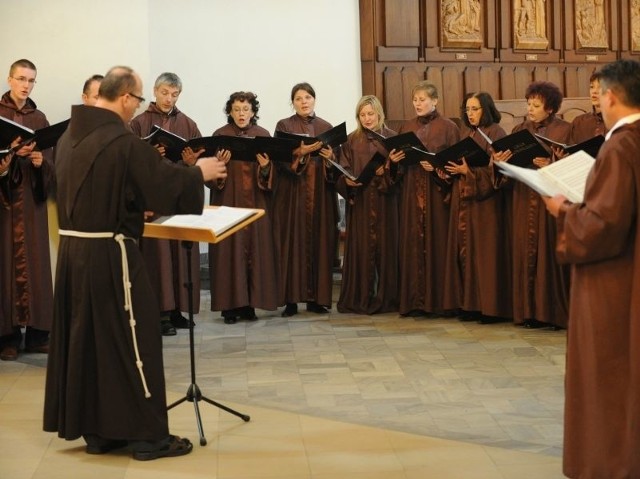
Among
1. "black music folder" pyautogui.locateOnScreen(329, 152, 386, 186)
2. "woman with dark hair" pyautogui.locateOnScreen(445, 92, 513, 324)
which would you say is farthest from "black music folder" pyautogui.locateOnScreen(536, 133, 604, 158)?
"black music folder" pyautogui.locateOnScreen(329, 152, 386, 186)

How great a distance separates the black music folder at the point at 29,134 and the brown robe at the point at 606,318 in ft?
13.1

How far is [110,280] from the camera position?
4.72m

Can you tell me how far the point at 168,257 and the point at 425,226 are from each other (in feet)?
6.99

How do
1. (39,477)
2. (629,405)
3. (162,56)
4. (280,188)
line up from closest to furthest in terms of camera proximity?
(629,405)
(39,477)
(280,188)
(162,56)

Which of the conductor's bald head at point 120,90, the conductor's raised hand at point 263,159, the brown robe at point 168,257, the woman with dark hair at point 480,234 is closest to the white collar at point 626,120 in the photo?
the conductor's bald head at point 120,90

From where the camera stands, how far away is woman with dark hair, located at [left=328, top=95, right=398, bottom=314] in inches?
338

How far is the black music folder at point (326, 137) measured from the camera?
7.95 metres

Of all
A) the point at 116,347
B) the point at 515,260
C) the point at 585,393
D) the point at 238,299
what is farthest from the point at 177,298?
the point at 585,393

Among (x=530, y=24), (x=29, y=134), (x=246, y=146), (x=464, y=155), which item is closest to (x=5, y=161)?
(x=29, y=134)

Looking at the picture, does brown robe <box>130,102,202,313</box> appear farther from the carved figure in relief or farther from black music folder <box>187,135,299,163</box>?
the carved figure in relief

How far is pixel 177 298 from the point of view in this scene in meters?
8.13

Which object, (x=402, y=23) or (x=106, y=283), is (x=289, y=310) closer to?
(x=106, y=283)

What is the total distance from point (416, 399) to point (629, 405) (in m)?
2.11

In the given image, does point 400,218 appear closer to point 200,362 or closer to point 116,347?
point 200,362
